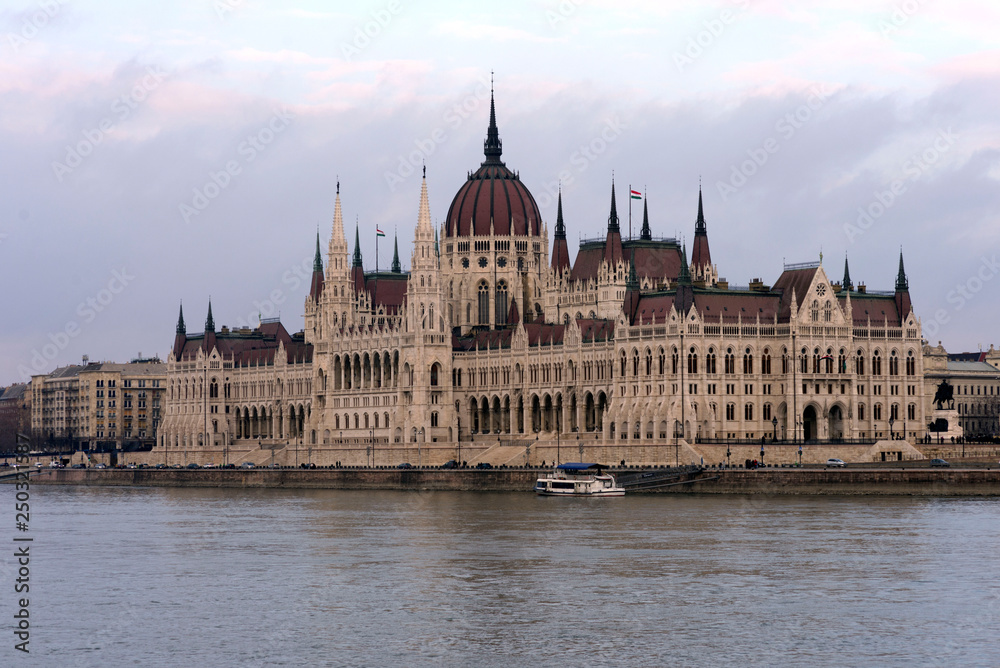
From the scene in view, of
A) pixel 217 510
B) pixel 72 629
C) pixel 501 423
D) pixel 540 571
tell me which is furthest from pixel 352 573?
pixel 501 423

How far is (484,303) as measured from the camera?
605 ft

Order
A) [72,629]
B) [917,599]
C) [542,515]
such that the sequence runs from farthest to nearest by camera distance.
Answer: [542,515], [917,599], [72,629]

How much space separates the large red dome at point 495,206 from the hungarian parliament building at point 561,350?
0.58 feet

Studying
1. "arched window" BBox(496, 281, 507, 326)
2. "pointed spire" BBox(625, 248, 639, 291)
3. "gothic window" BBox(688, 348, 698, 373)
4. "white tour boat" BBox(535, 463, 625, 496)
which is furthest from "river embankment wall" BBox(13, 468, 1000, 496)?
"arched window" BBox(496, 281, 507, 326)

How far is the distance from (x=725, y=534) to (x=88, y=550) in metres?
30.6

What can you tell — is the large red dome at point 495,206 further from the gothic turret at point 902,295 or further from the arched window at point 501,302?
the gothic turret at point 902,295

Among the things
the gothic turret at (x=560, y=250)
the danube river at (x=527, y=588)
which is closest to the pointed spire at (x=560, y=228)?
the gothic turret at (x=560, y=250)

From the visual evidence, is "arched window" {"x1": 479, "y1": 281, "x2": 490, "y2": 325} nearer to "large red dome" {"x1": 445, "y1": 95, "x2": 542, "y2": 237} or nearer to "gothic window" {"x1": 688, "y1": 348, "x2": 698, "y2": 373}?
"large red dome" {"x1": 445, "y1": 95, "x2": 542, "y2": 237}

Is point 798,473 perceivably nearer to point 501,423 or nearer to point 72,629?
point 501,423

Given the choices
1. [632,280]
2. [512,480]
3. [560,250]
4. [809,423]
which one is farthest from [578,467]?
[560,250]

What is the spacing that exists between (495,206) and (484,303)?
9.35 meters

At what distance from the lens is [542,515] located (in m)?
109

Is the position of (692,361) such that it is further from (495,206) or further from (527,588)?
(527,588)

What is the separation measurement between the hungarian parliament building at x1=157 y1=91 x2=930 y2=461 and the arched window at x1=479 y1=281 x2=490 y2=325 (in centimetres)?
23
